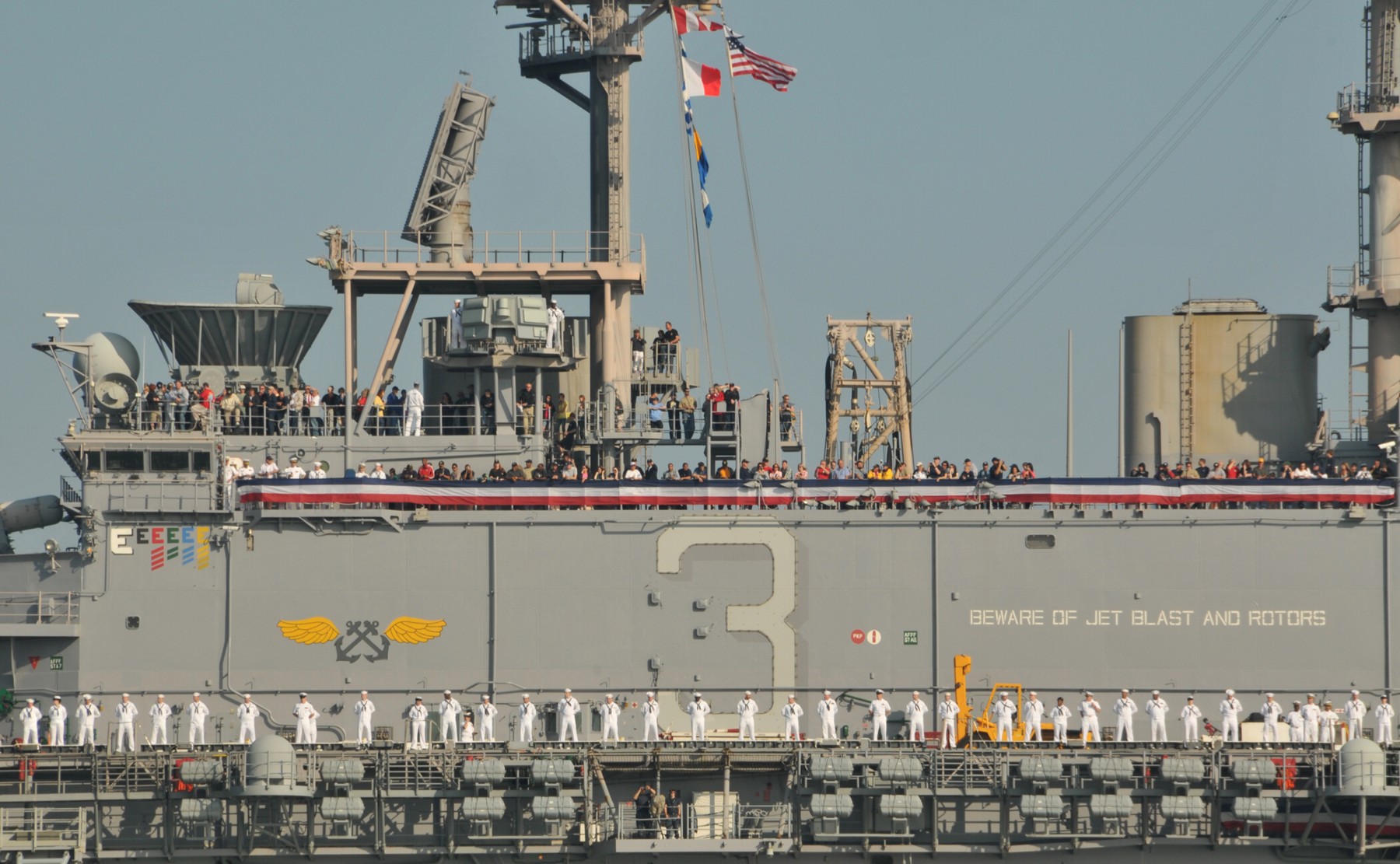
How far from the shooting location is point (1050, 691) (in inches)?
1651

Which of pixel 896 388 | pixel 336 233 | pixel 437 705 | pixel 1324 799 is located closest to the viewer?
pixel 1324 799

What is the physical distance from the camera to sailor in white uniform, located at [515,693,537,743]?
3994cm

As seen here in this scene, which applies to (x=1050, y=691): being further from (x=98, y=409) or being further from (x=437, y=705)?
(x=98, y=409)

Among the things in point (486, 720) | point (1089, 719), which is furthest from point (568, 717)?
point (1089, 719)

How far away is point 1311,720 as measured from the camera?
39.8 m

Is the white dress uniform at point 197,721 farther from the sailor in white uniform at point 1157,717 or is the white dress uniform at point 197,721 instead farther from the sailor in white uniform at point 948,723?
the sailor in white uniform at point 1157,717

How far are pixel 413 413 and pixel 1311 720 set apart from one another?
20.1 m

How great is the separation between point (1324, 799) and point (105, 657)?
79.6 ft

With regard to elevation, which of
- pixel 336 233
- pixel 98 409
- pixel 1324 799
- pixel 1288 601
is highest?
pixel 336 233

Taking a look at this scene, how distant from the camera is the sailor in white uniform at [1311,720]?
130 ft

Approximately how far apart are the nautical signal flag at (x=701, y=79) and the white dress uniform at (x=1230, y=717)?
59.6 ft

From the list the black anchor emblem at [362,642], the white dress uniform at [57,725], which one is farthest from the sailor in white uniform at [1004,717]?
the white dress uniform at [57,725]

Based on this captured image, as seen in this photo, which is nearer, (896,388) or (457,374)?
(457,374)

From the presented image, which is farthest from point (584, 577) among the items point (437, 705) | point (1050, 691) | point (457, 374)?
point (1050, 691)
